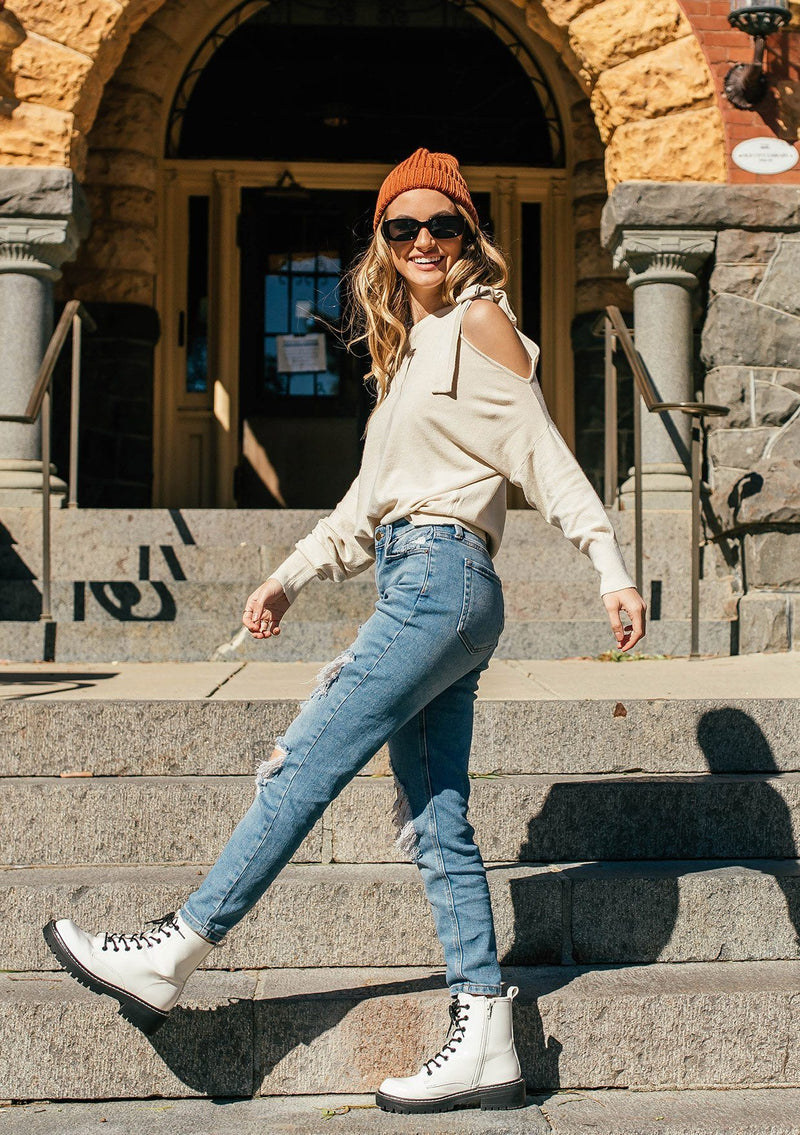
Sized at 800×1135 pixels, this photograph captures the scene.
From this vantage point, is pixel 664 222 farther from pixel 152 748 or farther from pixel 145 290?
pixel 152 748

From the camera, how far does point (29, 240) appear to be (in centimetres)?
673

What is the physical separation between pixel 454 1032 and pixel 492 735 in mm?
1137

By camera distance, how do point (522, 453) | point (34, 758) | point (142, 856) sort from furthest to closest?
point (34, 758)
point (142, 856)
point (522, 453)

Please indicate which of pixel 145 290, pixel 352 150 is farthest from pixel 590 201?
pixel 145 290

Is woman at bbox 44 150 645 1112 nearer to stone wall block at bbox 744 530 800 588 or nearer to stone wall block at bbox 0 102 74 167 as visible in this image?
stone wall block at bbox 744 530 800 588

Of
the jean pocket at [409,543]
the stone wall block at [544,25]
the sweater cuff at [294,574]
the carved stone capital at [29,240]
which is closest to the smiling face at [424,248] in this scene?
the jean pocket at [409,543]

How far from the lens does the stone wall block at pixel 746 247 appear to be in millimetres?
6688

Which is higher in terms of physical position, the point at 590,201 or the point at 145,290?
the point at 590,201


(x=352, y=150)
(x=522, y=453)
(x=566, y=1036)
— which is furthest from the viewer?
(x=352, y=150)

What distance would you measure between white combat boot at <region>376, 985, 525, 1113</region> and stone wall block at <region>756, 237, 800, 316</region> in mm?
5160

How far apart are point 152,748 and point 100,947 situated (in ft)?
3.31

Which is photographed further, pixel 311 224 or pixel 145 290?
pixel 311 224

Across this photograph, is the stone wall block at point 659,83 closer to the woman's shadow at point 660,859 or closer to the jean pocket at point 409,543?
the woman's shadow at point 660,859

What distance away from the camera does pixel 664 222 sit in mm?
6719
